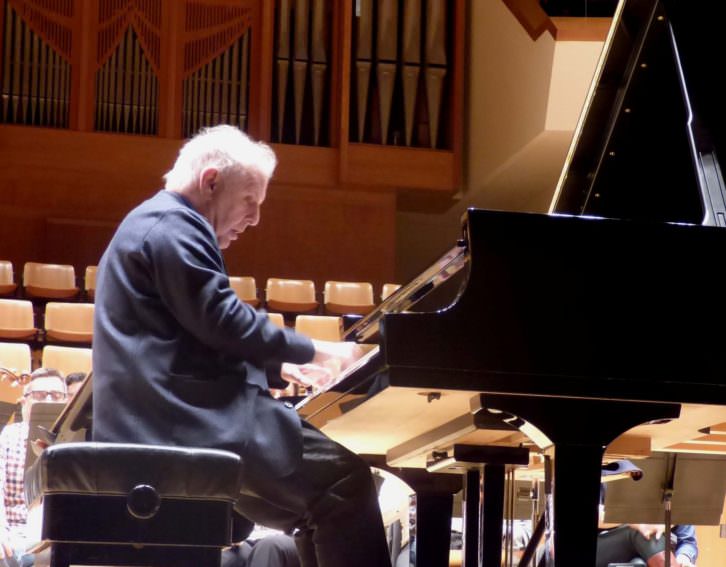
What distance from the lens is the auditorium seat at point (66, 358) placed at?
21.8 feet

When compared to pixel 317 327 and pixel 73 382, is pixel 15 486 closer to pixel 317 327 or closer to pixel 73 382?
pixel 73 382

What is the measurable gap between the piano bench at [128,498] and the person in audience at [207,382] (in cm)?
7

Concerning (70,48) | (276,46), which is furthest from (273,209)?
(70,48)

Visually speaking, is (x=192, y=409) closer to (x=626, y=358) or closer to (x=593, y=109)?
(x=626, y=358)

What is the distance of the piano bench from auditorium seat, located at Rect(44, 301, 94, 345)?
5269mm

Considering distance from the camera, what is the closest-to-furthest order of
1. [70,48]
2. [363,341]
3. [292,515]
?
[292,515] → [363,341] → [70,48]

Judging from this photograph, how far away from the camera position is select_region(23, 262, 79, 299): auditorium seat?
8188mm

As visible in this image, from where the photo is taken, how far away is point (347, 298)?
8664 millimetres

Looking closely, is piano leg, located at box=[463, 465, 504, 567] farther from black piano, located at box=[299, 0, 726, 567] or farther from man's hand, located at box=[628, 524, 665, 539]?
man's hand, located at box=[628, 524, 665, 539]

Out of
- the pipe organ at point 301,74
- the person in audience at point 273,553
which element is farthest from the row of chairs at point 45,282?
the person in audience at point 273,553

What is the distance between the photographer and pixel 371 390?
2.21 m

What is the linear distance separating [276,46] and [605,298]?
333 inches

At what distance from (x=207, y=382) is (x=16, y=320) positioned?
5.48 metres

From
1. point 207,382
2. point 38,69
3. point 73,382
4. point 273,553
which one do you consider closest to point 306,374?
point 207,382
